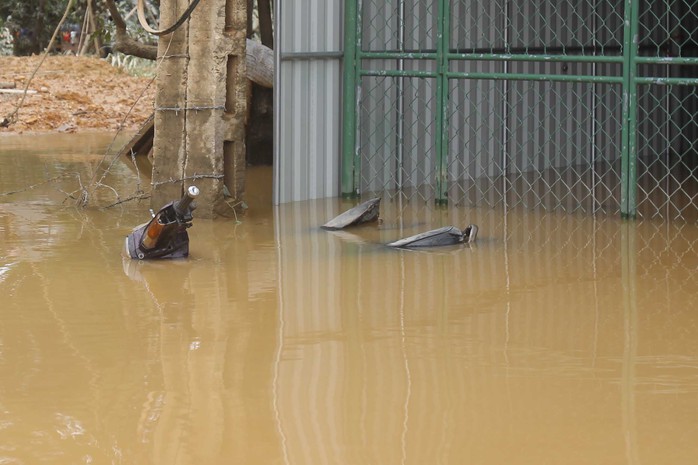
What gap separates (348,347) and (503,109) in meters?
7.20

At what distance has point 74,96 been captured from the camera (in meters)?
19.1

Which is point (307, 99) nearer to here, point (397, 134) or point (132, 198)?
point (397, 134)

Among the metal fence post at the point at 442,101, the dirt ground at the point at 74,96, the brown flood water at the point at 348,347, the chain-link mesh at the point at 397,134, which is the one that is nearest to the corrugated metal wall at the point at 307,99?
the chain-link mesh at the point at 397,134

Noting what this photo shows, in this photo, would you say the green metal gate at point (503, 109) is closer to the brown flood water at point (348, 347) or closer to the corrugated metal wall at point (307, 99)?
the corrugated metal wall at point (307, 99)

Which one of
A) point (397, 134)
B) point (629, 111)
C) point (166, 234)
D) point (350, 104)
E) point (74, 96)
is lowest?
point (166, 234)

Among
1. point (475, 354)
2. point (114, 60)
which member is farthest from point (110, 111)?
point (475, 354)

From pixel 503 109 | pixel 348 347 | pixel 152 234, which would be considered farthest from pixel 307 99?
pixel 348 347

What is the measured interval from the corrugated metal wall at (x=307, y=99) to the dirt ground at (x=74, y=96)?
18.2 ft

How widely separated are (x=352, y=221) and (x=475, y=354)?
3.68 m

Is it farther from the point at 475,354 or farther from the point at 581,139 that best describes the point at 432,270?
the point at 581,139

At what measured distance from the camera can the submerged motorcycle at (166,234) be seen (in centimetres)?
780

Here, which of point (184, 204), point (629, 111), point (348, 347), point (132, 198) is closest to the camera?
point (348, 347)

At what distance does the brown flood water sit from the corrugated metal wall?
1395mm

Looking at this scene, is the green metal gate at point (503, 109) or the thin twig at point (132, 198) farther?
the green metal gate at point (503, 109)
